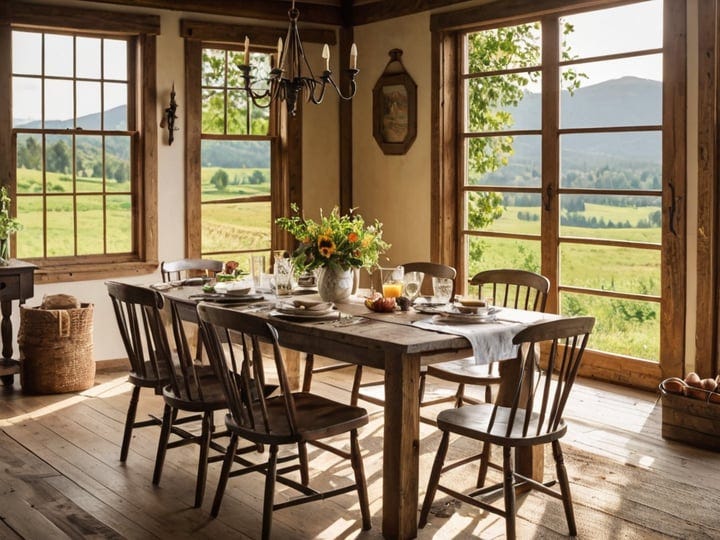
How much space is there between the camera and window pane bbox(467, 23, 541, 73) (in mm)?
6086

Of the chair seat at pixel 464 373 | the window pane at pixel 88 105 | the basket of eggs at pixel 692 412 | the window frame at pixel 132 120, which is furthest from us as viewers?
the window pane at pixel 88 105

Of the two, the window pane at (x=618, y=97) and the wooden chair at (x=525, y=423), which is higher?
the window pane at (x=618, y=97)

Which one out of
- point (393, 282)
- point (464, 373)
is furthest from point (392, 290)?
point (464, 373)

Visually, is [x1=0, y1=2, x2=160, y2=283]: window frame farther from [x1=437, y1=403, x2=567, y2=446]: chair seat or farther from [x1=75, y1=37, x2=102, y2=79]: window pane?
[x1=437, y1=403, x2=567, y2=446]: chair seat

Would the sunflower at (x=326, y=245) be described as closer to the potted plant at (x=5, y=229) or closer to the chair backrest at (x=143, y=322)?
the chair backrest at (x=143, y=322)

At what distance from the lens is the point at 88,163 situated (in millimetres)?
6238

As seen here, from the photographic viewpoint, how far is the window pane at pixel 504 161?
20.1 feet

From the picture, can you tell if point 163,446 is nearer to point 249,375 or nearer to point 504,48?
point 249,375

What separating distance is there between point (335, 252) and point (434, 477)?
118 centimetres

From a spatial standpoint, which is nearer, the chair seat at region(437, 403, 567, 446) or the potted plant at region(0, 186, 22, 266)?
the chair seat at region(437, 403, 567, 446)

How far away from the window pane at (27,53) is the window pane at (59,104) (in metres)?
0.12

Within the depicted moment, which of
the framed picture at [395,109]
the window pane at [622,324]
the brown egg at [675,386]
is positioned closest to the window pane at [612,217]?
the window pane at [622,324]

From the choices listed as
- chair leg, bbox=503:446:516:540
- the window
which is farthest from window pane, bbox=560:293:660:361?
chair leg, bbox=503:446:516:540

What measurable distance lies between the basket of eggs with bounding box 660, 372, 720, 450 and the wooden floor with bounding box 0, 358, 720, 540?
0.29ft
